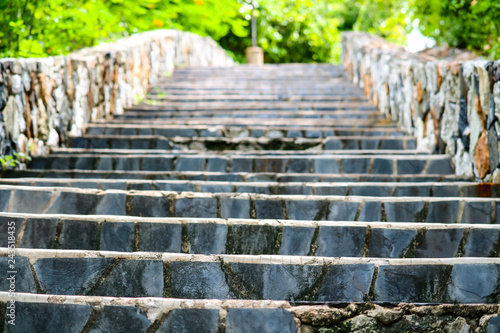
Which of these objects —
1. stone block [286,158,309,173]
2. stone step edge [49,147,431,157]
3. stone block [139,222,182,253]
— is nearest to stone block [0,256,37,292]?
stone block [139,222,182,253]

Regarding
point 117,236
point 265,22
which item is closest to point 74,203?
point 117,236

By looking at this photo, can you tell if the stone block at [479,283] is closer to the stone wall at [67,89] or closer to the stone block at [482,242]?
the stone block at [482,242]

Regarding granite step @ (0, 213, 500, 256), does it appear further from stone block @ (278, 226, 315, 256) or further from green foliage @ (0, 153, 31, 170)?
green foliage @ (0, 153, 31, 170)

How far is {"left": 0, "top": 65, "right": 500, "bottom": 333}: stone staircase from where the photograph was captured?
213cm

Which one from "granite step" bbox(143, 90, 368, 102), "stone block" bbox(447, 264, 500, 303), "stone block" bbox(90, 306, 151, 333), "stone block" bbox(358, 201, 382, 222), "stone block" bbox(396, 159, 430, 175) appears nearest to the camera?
"stone block" bbox(90, 306, 151, 333)

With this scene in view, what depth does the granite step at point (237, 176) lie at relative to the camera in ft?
14.1

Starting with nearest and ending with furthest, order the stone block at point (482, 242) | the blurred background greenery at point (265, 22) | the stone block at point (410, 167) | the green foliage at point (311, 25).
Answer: the stone block at point (482, 242) → the stone block at point (410, 167) → the blurred background greenery at point (265, 22) → the green foliage at point (311, 25)

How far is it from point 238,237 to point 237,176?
1.36m

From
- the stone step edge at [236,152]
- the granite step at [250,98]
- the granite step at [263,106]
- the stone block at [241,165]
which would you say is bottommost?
the stone block at [241,165]

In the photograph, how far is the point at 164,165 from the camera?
4.80 meters

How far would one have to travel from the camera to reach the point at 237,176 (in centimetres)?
433

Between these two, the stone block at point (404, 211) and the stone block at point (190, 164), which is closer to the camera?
the stone block at point (404, 211)

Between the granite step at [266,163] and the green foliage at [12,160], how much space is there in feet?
0.41

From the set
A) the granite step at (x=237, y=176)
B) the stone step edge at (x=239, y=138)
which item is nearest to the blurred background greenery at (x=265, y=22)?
the stone step edge at (x=239, y=138)
